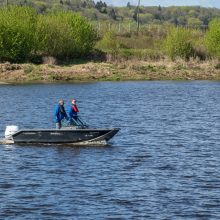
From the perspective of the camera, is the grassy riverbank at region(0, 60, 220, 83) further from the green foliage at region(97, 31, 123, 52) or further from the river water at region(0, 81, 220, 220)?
the river water at region(0, 81, 220, 220)

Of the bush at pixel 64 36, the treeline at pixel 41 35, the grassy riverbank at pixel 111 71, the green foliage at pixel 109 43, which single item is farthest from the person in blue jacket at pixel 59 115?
the green foliage at pixel 109 43

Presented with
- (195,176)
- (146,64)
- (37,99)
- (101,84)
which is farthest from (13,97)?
(195,176)

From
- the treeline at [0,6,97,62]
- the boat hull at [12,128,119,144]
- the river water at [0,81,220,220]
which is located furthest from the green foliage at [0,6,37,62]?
the boat hull at [12,128,119,144]

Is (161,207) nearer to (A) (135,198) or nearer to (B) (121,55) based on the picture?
(A) (135,198)

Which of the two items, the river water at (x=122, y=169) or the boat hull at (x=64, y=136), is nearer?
the river water at (x=122, y=169)

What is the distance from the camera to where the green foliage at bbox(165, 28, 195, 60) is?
11712 cm

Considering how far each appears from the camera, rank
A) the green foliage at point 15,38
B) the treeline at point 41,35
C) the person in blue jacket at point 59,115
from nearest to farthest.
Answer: the person in blue jacket at point 59,115, the green foliage at point 15,38, the treeline at point 41,35

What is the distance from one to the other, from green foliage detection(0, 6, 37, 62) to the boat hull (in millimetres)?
58214

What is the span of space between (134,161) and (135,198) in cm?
903

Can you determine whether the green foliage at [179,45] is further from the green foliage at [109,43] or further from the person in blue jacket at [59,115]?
the person in blue jacket at [59,115]

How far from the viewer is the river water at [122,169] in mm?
32406

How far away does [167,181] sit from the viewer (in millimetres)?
37562

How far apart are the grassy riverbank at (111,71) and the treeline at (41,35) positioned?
4.43 metres

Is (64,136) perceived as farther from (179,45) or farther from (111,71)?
(179,45)
